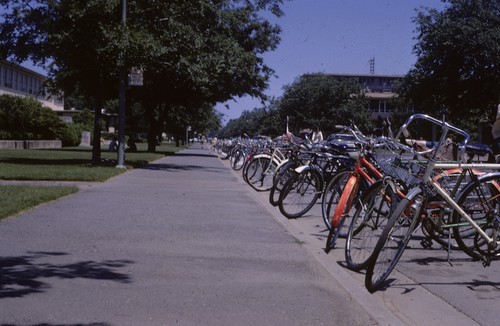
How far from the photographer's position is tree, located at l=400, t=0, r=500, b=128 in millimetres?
33719

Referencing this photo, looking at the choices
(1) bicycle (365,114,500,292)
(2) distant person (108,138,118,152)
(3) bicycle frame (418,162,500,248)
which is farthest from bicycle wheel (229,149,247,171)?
(3) bicycle frame (418,162,500,248)

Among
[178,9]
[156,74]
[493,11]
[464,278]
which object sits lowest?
[464,278]

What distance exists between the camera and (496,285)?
5461 millimetres

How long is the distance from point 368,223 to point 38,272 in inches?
112

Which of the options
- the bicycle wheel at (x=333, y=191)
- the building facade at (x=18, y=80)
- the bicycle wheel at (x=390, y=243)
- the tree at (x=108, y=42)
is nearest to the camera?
the bicycle wheel at (x=390, y=243)

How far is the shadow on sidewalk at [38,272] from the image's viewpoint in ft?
15.1

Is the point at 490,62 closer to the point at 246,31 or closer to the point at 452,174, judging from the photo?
the point at 246,31

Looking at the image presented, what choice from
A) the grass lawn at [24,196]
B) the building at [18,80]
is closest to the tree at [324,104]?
the building at [18,80]

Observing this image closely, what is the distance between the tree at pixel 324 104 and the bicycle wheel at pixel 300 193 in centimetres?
5829

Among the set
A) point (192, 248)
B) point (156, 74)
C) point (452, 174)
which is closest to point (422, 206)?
point (452, 174)

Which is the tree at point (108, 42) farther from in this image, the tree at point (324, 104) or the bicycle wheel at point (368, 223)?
the tree at point (324, 104)

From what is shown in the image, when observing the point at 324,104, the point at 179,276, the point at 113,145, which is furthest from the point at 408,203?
the point at 324,104

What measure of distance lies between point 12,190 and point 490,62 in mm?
29504

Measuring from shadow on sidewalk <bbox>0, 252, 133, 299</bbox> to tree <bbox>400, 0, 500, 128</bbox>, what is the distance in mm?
31387
